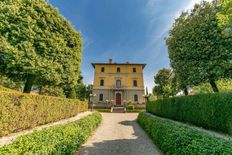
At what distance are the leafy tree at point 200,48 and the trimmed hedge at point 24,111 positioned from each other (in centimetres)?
946

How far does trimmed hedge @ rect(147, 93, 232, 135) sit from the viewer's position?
562cm

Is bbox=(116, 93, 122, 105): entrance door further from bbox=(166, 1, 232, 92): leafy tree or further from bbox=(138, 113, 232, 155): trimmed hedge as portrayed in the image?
bbox=(138, 113, 232, 155): trimmed hedge

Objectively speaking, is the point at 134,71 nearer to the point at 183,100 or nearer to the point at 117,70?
the point at 117,70

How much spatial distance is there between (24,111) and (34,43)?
472 centimetres

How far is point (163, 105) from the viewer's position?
1264cm

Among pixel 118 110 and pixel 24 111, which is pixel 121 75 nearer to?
pixel 118 110

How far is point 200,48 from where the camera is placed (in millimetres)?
10133

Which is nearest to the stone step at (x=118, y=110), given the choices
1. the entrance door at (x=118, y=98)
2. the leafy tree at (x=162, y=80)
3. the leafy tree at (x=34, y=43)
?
the entrance door at (x=118, y=98)

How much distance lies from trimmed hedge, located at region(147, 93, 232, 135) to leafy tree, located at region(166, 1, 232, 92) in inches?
97.0

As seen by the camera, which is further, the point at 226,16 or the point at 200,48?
the point at 200,48

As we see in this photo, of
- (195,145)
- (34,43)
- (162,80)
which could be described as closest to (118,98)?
(162,80)

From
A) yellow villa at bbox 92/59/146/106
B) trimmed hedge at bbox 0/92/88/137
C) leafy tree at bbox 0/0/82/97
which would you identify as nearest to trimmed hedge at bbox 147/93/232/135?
trimmed hedge at bbox 0/92/88/137

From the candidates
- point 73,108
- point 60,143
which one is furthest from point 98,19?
point 60,143

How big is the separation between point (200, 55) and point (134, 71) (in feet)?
66.2
